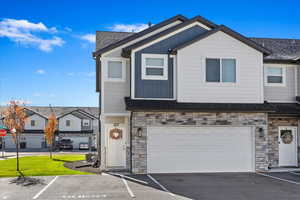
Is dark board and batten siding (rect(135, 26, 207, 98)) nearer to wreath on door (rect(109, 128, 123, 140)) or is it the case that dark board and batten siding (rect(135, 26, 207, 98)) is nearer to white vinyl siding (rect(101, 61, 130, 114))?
white vinyl siding (rect(101, 61, 130, 114))

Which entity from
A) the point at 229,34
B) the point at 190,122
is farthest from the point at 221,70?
the point at 190,122

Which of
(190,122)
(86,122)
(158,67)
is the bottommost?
(86,122)

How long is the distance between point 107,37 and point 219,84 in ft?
24.9

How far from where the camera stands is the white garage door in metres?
15.2

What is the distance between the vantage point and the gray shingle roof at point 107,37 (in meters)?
18.9

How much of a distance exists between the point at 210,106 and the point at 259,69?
10.7 feet

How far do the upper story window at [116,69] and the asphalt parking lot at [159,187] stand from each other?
15.7 ft

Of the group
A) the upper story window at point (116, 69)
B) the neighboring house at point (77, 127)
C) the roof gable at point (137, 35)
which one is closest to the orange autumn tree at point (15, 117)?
the neighboring house at point (77, 127)

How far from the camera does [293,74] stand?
17891mm

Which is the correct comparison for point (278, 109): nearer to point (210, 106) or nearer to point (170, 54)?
point (210, 106)

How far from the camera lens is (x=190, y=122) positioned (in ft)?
50.8

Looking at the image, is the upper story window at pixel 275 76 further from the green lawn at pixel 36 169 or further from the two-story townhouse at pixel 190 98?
the green lawn at pixel 36 169

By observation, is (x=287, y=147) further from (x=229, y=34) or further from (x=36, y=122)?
(x=36, y=122)

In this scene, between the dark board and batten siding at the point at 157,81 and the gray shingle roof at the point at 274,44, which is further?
the gray shingle roof at the point at 274,44
